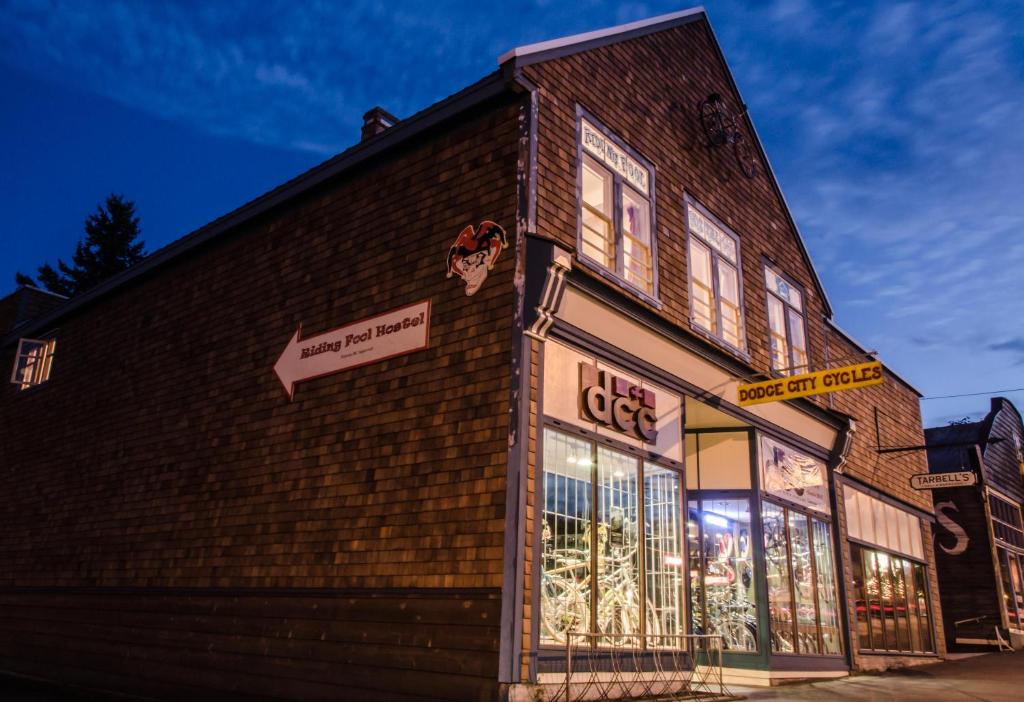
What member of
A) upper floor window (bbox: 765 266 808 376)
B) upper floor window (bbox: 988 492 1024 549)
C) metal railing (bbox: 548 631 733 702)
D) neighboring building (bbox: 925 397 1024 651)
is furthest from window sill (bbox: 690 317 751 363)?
upper floor window (bbox: 988 492 1024 549)

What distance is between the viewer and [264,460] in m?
12.4

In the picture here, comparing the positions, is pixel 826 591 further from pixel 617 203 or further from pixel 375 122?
pixel 375 122

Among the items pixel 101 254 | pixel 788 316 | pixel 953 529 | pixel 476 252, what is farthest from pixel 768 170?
pixel 101 254

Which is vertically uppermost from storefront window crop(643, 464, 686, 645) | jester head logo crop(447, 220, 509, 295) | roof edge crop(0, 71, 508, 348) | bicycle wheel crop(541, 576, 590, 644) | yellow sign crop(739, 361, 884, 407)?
roof edge crop(0, 71, 508, 348)

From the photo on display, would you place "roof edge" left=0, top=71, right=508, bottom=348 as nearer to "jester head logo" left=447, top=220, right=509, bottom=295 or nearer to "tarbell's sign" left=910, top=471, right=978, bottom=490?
"jester head logo" left=447, top=220, right=509, bottom=295

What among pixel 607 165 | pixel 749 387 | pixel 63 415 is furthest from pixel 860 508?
pixel 63 415

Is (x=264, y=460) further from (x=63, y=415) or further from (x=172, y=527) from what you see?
(x=63, y=415)

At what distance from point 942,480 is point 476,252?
595 inches

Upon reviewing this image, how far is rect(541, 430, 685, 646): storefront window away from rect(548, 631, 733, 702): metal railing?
0.11 meters

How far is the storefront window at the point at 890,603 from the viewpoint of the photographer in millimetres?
17719

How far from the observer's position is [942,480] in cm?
2003

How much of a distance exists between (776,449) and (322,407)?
8372mm

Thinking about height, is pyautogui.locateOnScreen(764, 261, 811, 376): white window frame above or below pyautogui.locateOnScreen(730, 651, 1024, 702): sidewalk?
above

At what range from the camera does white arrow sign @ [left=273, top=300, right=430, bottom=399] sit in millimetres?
10969
